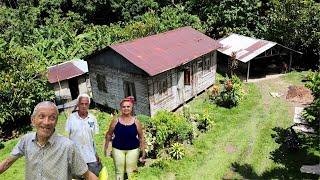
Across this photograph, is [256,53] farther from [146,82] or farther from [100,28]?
[100,28]

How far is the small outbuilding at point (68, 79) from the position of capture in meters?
A: 22.1

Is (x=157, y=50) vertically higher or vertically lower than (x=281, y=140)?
higher

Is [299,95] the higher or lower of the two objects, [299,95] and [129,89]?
the lower

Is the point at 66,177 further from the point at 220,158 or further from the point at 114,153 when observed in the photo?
the point at 220,158

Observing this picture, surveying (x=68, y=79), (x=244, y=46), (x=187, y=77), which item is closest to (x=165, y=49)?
(x=187, y=77)

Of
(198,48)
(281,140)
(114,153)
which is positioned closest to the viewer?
(114,153)

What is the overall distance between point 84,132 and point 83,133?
0.02m

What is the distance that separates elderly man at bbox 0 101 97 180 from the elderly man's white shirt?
2543 mm

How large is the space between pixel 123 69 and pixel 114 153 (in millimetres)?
12374

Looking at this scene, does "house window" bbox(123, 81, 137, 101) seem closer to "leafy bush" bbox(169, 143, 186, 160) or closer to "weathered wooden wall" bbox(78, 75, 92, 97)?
"weathered wooden wall" bbox(78, 75, 92, 97)

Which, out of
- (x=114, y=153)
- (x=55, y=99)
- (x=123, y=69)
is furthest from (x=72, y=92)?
(x=114, y=153)

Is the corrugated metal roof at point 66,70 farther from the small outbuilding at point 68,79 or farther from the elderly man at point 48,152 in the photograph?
the elderly man at point 48,152

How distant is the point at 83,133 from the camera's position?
689 centimetres

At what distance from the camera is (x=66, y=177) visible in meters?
4.30
